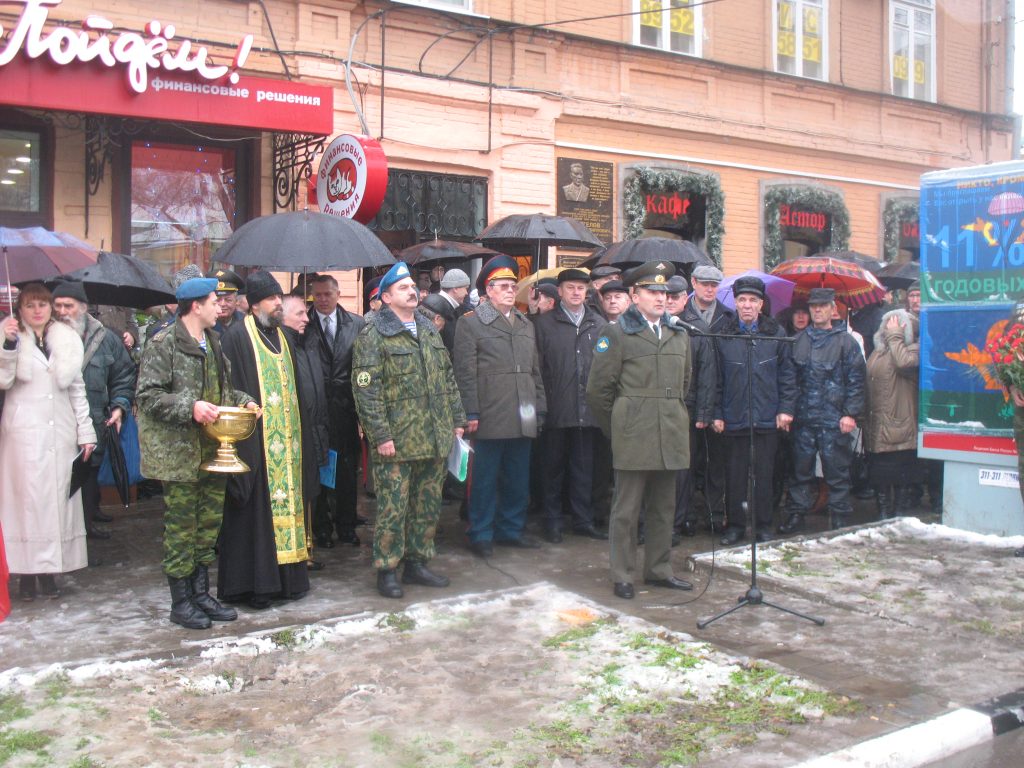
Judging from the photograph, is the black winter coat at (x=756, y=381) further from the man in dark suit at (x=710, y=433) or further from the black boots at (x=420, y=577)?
the black boots at (x=420, y=577)

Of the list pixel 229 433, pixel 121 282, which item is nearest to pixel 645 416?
pixel 229 433

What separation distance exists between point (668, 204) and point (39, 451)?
10101mm

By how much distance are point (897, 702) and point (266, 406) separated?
3.76 m

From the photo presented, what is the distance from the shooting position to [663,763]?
4.08 meters

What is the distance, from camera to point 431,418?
21.3ft

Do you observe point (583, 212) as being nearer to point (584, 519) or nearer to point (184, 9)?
point (184, 9)

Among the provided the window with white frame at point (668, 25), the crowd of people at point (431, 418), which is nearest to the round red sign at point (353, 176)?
the crowd of people at point (431, 418)

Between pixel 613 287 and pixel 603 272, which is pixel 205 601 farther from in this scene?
pixel 603 272

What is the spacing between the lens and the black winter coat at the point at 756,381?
26.4ft

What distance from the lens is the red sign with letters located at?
9.23m

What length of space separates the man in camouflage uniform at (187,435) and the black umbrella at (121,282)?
2.25 metres

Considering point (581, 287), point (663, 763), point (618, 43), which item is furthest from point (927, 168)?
point (663, 763)

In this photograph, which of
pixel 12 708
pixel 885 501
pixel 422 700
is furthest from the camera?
pixel 885 501

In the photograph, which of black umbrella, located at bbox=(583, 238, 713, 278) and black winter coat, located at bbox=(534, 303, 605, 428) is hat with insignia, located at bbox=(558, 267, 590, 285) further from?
black umbrella, located at bbox=(583, 238, 713, 278)
